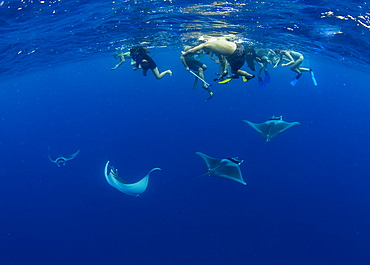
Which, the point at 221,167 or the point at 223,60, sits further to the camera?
the point at 223,60

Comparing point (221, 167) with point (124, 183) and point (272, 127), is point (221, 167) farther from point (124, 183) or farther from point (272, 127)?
point (124, 183)

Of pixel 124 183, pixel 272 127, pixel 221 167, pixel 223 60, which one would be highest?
pixel 223 60

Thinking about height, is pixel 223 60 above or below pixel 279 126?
above

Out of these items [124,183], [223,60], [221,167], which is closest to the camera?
[124,183]

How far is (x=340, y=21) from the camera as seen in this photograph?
11891mm

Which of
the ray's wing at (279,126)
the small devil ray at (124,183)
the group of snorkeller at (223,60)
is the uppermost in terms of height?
the group of snorkeller at (223,60)

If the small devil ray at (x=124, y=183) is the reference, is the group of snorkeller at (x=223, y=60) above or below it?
above

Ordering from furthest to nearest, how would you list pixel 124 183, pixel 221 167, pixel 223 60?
pixel 223 60
pixel 221 167
pixel 124 183

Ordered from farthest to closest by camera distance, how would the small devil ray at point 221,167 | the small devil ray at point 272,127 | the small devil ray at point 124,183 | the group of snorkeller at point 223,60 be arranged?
1. the small devil ray at point 272,127
2. the small devil ray at point 221,167
3. the small devil ray at point 124,183
4. the group of snorkeller at point 223,60

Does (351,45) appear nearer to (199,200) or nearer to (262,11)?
(262,11)

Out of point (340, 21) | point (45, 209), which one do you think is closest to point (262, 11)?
point (340, 21)

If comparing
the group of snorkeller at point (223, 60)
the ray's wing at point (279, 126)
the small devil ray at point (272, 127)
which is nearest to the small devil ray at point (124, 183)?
the group of snorkeller at point (223, 60)

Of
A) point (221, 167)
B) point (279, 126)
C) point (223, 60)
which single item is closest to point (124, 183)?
point (221, 167)

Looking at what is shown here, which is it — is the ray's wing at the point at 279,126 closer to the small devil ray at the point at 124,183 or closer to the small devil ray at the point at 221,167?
the small devil ray at the point at 221,167
